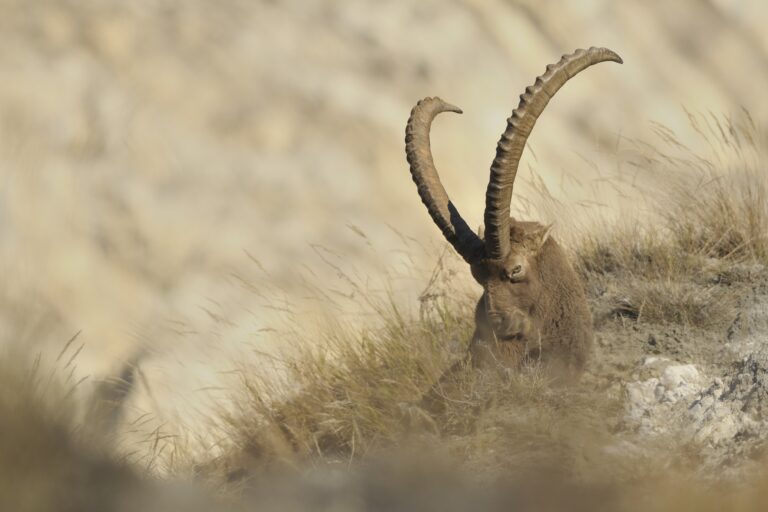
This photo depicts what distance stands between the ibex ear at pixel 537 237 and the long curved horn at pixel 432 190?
0.71 ft

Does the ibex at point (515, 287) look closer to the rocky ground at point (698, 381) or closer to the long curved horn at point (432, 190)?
the long curved horn at point (432, 190)

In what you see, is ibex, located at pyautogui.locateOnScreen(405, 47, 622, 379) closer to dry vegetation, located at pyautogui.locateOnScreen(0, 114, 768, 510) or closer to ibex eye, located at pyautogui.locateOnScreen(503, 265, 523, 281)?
ibex eye, located at pyautogui.locateOnScreen(503, 265, 523, 281)

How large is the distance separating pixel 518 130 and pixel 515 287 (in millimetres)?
729

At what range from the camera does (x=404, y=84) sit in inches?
372

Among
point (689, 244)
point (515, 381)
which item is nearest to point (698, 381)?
point (515, 381)

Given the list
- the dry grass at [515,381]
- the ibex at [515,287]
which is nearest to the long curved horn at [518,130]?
the ibex at [515,287]

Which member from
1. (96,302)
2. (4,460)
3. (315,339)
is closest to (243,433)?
(315,339)

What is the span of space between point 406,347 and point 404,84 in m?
4.43

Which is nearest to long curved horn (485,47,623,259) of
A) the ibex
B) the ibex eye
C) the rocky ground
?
the ibex

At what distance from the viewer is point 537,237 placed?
494 centimetres

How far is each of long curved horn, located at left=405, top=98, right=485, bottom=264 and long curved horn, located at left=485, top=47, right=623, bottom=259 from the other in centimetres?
16

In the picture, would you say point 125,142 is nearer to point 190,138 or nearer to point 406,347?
point 190,138

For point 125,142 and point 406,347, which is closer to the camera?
point 406,347

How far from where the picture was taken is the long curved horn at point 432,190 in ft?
16.0
